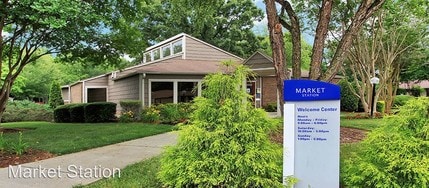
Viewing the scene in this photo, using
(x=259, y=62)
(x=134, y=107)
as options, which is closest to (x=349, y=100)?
(x=259, y=62)

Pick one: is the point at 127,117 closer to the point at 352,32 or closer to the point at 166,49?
the point at 166,49

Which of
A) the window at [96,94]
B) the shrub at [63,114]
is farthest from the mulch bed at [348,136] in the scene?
the window at [96,94]

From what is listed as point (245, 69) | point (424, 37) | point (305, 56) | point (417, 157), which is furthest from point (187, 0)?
point (305, 56)

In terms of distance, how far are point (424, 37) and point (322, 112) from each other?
648 inches

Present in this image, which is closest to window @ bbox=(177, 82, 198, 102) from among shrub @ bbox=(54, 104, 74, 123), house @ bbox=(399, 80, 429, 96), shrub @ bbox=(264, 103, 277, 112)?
shrub @ bbox=(264, 103, 277, 112)

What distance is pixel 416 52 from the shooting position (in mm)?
18547

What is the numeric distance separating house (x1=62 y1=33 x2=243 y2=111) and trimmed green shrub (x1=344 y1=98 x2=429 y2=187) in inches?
405

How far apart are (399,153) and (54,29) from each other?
31.5 feet

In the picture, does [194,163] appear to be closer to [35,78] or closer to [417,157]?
[417,157]

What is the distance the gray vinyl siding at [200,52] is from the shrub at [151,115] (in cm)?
611

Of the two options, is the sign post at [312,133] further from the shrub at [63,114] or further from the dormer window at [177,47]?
the dormer window at [177,47]

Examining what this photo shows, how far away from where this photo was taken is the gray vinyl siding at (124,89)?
1730cm

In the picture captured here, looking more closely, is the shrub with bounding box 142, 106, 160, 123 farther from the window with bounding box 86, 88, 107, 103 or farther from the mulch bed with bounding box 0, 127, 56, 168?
the window with bounding box 86, 88, 107, 103

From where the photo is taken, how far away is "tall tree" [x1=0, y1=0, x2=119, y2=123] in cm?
699
